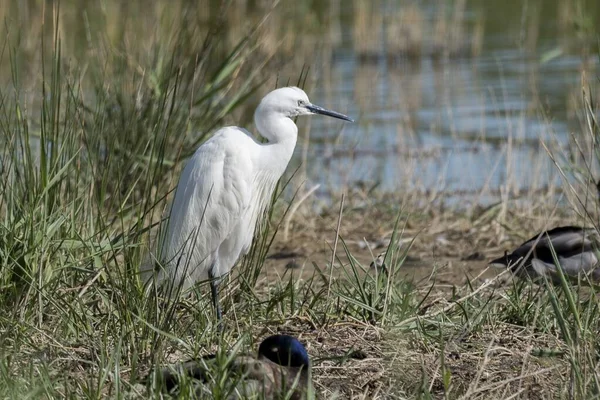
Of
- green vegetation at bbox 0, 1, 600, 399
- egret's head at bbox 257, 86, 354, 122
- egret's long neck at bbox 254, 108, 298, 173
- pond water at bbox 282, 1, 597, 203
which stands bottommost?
pond water at bbox 282, 1, 597, 203

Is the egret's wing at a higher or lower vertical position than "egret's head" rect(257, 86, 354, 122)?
lower

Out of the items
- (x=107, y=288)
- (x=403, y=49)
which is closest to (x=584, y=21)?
(x=107, y=288)

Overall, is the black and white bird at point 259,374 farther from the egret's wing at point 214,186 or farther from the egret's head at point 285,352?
the egret's wing at point 214,186

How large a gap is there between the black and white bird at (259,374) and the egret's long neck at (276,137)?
5.45 ft

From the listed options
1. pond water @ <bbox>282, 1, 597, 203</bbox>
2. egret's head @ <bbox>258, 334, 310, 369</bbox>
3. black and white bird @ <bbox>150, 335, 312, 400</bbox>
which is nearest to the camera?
black and white bird @ <bbox>150, 335, 312, 400</bbox>

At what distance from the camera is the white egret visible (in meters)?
4.84

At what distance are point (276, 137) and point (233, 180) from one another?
274 mm

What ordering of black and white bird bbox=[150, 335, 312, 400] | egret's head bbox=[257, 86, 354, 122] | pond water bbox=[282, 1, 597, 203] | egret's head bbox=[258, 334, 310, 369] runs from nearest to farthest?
black and white bird bbox=[150, 335, 312, 400], egret's head bbox=[258, 334, 310, 369], egret's head bbox=[257, 86, 354, 122], pond water bbox=[282, 1, 597, 203]

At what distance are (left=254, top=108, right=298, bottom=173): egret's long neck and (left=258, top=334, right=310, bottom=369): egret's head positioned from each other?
1.67 metres

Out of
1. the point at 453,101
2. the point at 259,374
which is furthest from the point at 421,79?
the point at 259,374

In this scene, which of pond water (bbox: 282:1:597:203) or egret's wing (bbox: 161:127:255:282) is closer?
egret's wing (bbox: 161:127:255:282)

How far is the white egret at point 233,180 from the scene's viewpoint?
4844mm

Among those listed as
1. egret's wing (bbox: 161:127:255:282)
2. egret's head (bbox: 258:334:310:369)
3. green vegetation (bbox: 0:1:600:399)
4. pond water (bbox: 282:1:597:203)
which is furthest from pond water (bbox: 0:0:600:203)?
egret's head (bbox: 258:334:310:369)

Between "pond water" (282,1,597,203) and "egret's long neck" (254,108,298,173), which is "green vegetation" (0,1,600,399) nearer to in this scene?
"egret's long neck" (254,108,298,173)
